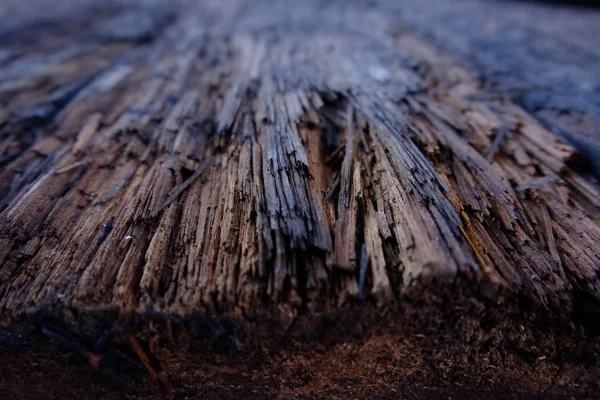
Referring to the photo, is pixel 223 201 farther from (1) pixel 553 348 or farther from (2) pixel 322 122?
(1) pixel 553 348

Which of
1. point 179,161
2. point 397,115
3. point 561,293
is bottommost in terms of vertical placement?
point 561,293

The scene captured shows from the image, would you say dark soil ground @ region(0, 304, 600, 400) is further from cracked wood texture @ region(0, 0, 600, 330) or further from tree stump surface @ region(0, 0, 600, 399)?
cracked wood texture @ region(0, 0, 600, 330)

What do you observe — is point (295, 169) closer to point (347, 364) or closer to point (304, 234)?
point (304, 234)

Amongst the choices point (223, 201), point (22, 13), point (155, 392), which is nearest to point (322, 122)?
point (223, 201)

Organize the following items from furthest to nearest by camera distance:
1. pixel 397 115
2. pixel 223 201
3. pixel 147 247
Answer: pixel 397 115
pixel 223 201
pixel 147 247

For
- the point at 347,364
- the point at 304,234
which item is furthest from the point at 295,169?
the point at 347,364

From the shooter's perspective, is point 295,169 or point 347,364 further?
point 295,169
